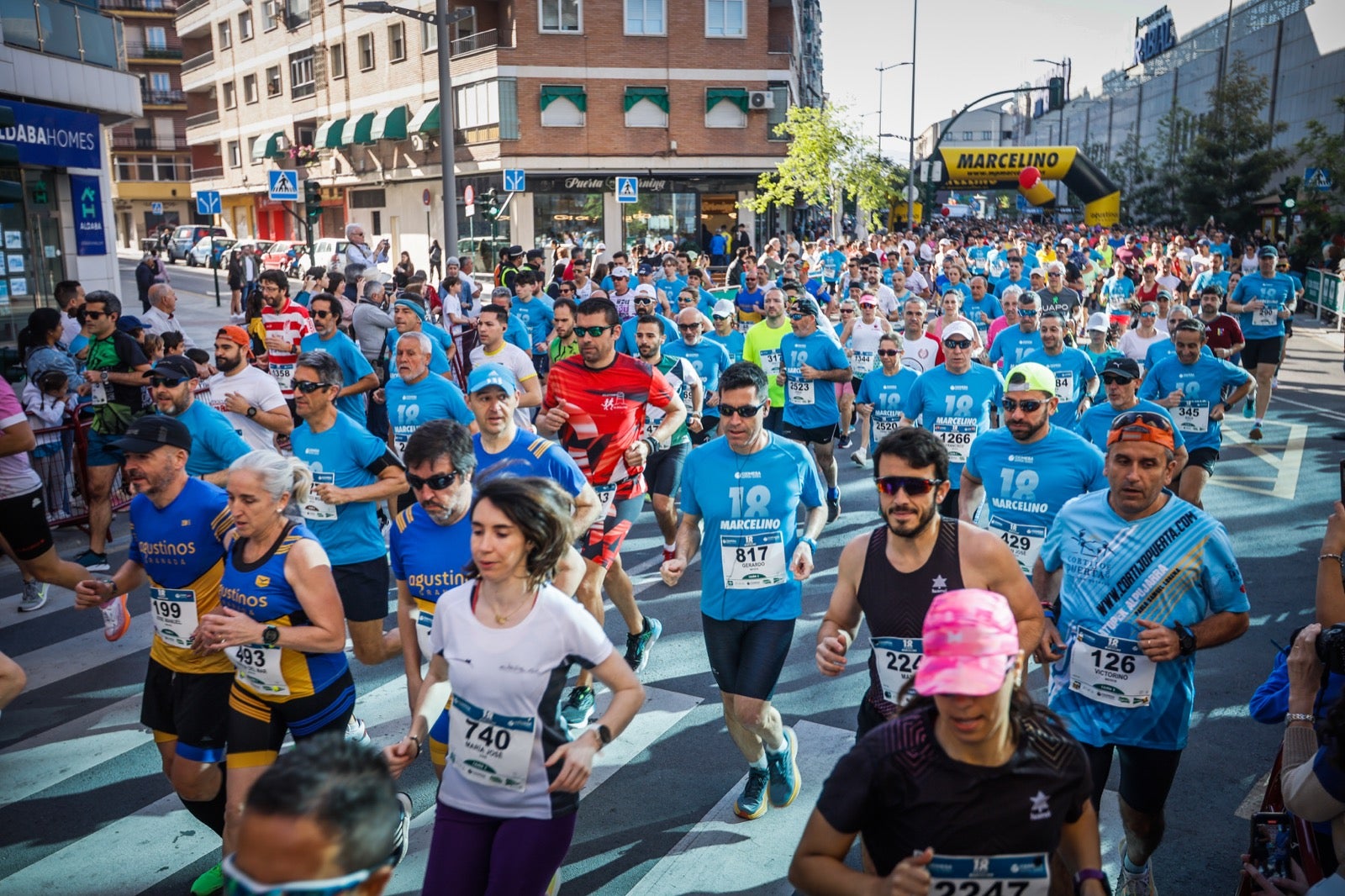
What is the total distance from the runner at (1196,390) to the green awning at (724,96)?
35494 mm

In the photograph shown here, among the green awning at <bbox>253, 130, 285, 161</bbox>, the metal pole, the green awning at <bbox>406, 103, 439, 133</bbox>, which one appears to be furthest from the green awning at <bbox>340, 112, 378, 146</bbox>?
the metal pole

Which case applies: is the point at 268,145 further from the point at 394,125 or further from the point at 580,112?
the point at 580,112

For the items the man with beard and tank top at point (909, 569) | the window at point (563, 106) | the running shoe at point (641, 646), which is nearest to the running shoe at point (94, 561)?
the running shoe at point (641, 646)

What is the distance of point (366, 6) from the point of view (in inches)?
763

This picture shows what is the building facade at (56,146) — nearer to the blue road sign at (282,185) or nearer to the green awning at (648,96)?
the blue road sign at (282,185)

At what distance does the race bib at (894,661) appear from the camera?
389cm

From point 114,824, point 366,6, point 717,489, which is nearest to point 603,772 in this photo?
point 717,489

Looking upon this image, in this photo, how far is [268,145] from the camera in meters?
55.1

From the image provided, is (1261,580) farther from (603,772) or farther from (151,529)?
(151,529)

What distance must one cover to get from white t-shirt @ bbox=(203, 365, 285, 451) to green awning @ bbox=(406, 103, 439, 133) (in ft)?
117

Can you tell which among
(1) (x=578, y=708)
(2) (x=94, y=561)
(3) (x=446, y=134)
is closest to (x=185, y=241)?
(3) (x=446, y=134)

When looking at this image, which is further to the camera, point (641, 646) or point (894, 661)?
point (641, 646)

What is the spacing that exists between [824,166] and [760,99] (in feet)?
17.1

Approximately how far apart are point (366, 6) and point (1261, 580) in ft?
56.2
